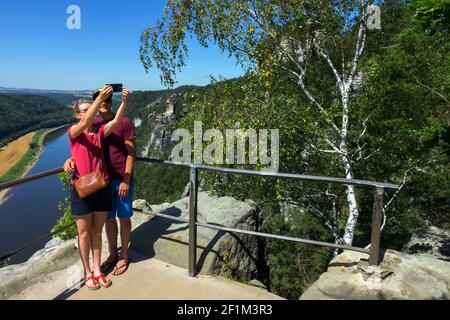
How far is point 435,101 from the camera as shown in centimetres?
1027

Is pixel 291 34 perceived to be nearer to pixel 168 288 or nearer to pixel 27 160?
pixel 168 288

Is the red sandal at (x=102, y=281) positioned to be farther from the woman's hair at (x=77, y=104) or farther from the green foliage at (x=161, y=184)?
the green foliage at (x=161, y=184)

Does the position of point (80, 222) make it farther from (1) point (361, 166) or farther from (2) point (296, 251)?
(2) point (296, 251)

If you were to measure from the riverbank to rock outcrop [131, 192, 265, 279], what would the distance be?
84.5 m

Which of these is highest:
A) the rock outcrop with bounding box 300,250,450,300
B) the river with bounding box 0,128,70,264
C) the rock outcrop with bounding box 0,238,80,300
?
the rock outcrop with bounding box 300,250,450,300

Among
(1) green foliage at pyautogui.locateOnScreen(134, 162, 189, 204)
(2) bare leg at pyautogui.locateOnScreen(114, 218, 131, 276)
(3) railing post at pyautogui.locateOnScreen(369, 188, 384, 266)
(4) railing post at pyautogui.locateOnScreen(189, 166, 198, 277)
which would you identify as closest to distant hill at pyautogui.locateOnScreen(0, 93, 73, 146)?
(1) green foliage at pyautogui.locateOnScreen(134, 162, 189, 204)

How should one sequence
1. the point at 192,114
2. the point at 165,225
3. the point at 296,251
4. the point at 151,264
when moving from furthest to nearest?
the point at 296,251 < the point at 192,114 < the point at 165,225 < the point at 151,264

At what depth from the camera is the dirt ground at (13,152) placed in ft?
349

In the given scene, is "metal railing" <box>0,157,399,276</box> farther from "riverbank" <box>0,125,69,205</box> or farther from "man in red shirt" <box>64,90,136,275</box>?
"riverbank" <box>0,125,69,205</box>

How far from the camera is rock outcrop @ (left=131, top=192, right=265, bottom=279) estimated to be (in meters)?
4.44
